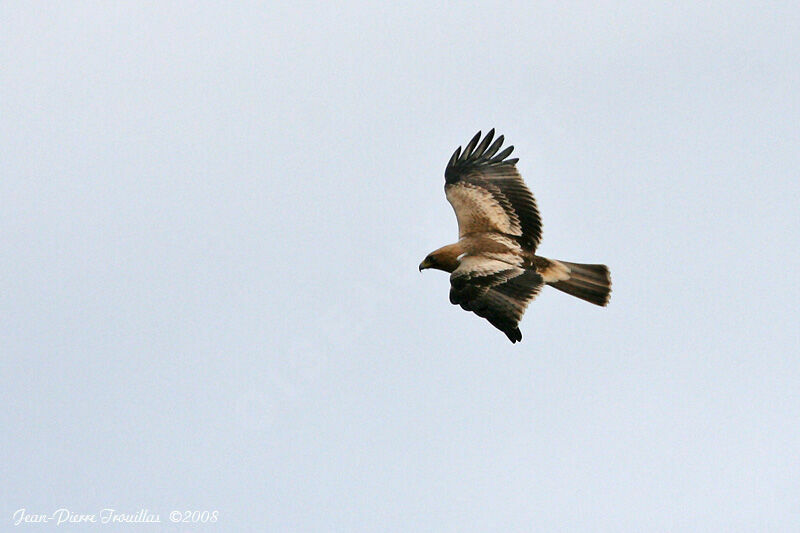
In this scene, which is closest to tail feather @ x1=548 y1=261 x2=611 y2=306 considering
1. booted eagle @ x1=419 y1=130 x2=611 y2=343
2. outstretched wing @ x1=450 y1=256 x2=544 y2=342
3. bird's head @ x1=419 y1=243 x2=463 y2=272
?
booted eagle @ x1=419 y1=130 x2=611 y2=343

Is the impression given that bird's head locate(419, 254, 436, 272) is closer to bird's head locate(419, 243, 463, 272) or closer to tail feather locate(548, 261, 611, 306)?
bird's head locate(419, 243, 463, 272)

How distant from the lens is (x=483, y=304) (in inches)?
593

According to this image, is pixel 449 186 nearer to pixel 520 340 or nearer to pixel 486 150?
pixel 486 150

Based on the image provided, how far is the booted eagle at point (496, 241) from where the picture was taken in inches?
604

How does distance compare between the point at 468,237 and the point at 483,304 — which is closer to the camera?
the point at 483,304

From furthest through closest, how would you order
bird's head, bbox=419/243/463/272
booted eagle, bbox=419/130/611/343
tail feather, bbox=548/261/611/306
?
tail feather, bbox=548/261/611/306 < bird's head, bbox=419/243/463/272 < booted eagle, bbox=419/130/611/343

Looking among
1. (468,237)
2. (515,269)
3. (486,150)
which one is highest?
(486,150)

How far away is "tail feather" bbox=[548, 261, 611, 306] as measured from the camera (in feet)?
54.3

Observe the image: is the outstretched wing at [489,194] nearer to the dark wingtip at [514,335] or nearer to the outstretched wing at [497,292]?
the outstretched wing at [497,292]

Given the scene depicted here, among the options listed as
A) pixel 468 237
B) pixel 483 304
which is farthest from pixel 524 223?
pixel 483 304

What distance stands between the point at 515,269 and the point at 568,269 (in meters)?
1.30

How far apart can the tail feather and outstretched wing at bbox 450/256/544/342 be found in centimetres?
118

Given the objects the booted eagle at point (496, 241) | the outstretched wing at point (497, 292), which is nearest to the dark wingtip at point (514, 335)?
the outstretched wing at point (497, 292)

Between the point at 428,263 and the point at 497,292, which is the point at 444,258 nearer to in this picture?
the point at 428,263
